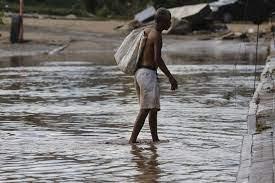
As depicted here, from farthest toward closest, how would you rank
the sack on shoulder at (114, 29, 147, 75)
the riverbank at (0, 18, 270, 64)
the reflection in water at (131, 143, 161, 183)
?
the riverbank at (0, 18, 270, 64) → the sack on shoulder at (114, 29, 147, 75) → the reflection in water at (131, 143, 161, 183)

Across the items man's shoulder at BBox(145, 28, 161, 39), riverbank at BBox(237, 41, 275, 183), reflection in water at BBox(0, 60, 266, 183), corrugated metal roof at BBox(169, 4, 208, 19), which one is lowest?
reflection in water at BBox(0, 60, 266, 183)

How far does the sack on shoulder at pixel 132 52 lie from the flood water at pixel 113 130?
932 mm

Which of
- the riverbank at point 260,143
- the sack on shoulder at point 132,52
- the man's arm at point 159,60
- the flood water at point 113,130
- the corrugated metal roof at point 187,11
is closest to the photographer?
the riverbank at point 260,143

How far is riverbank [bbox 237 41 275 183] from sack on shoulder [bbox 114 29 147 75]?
65.0 inches

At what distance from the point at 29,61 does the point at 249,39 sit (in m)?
14.2

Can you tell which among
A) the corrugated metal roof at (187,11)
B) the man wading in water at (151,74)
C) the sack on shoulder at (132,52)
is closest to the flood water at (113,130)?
the man wading in water at (151,74)

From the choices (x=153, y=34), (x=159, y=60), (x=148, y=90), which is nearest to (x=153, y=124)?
(x=148, y=90)

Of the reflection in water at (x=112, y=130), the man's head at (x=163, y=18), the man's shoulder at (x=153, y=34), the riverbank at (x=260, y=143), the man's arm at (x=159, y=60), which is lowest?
the reflection in water at (x=112, y=130)

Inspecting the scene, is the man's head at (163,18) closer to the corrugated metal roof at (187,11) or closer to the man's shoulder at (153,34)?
the man's shoulder at (153,34)

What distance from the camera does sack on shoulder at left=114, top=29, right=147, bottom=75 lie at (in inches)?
428

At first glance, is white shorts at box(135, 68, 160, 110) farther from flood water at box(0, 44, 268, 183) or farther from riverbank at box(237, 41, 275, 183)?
riverbank at box(237, 41, 275, 183)

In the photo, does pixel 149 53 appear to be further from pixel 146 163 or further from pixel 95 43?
pixel 95 43

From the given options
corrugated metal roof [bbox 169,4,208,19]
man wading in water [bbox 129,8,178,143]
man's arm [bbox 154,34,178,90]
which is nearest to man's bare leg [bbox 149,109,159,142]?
man wading in water [bbox 129,8,178,143]

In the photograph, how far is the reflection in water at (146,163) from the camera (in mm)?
8539
